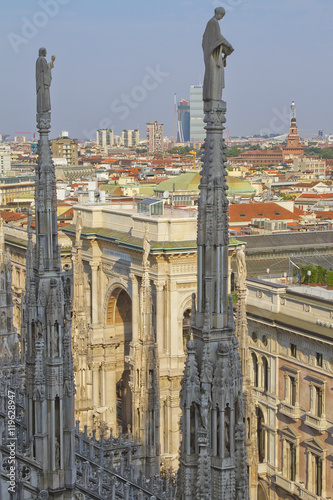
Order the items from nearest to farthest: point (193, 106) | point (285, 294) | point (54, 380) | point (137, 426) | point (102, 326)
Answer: point (54, 380) < point (137, 426) < point (285, 294) < point (102, 326) < point (193, 106)

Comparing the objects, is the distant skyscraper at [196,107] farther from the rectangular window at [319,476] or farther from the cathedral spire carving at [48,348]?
the cathedral spire carving at [48,348]

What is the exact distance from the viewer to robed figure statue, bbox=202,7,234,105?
1014cm

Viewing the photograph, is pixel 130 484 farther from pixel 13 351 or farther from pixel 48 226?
pixel 13 351

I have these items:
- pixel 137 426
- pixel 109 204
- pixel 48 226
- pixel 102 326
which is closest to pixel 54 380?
pixel 48 226

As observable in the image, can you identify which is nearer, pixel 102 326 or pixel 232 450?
pixel 232 450

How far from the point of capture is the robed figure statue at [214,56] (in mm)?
10141

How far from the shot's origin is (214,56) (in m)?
10.2

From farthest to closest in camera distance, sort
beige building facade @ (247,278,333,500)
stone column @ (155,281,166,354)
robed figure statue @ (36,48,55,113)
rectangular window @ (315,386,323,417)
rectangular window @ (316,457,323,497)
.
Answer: stone column @ (155,281,166,354), rectangular window @ (315,386,323,417), beige building facade @ (247,278,333,500), rectangular window @ (316,457,323,497), robed figure statue @ (36,48,55,113)

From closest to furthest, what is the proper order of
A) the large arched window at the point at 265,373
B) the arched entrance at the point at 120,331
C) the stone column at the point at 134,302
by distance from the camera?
the large arched window at the point at 265,373 < the stone column at the point at 134,302 < the arched entrance at the point at 120,331

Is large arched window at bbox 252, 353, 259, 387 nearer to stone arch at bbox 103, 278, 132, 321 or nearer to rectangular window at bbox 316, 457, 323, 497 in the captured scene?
rectangular window at bbox 316, 457, 323, 497

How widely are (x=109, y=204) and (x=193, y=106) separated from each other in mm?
106294

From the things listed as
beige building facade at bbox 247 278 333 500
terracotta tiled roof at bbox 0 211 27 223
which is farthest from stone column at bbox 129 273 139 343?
terracotta tiled roof at bbox 0 211 27 223

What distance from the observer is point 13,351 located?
2728cm

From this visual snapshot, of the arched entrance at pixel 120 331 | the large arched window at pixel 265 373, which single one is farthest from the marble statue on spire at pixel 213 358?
the arched entrance at pixel 120 331
